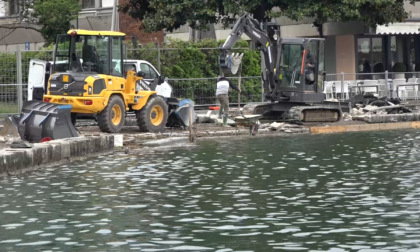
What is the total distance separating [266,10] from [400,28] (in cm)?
790

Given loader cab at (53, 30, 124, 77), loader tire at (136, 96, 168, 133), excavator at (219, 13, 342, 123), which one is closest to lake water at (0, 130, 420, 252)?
loader tire at (136, 96, 168, 133)

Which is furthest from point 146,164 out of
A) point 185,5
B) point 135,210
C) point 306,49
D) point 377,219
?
point 185,5

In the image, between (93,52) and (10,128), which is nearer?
(10,128)

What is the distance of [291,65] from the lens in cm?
3397

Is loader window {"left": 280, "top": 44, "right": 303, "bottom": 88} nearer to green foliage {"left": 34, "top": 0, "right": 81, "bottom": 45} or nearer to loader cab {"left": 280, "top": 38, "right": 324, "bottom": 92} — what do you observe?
loader cab {"left": 280, "top": 38, "right": 324, "bottom": 92}

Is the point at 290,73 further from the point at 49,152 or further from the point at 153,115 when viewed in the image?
the point at 49,152

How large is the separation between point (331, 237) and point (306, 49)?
70.5 ft

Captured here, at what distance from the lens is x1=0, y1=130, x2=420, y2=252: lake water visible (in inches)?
486

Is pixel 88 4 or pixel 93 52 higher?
pixel 88 4

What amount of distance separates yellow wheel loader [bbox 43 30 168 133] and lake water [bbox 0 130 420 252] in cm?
429

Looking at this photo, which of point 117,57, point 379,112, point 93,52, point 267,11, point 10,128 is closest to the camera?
point 10,128

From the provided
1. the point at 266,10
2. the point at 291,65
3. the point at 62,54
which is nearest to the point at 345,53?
the point at 266,10

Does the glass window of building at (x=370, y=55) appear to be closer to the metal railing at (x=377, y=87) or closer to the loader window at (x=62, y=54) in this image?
the metal railing at (x=377, y=87)

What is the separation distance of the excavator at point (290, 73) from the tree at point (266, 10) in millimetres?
8079
